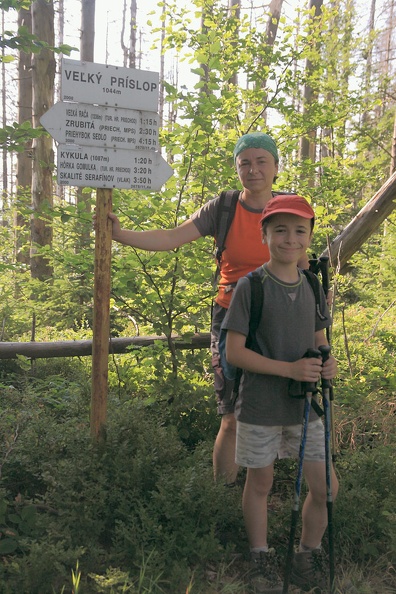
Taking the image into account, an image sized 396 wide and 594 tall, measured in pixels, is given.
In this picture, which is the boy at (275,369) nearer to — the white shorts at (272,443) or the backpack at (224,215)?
the white shorts at (272,443)

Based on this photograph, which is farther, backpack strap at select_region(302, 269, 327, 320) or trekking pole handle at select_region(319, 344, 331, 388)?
backpack strap at select_region(302, 269, 327, 320)

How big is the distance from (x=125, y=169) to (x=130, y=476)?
1895 mm

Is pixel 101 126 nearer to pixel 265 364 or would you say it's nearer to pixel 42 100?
pixel 265 364

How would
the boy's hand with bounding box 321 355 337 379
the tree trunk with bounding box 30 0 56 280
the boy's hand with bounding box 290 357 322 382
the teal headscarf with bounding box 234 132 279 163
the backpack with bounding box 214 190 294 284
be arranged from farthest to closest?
the tree trunk with bounding box 30 0 56 280 < the backpack with bounding box 214 190 294 284 < the teal headscarf with bounding box 234 132 279 163 < the boy's hand with bounding box 321 355 337 379 < the boy's hand with bounding box 290 357 322 382

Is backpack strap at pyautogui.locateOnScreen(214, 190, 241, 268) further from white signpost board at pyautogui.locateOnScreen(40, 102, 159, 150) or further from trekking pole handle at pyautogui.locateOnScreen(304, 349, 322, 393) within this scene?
trekking pole handle at pyautogui.locateOnScreen(304, 349, 322, 393)

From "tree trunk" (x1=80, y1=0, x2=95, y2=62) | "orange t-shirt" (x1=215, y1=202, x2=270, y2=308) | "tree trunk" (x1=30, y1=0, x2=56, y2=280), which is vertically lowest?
"orange t-shirt" (x1=215, y1=202, x2=270, y2=308)

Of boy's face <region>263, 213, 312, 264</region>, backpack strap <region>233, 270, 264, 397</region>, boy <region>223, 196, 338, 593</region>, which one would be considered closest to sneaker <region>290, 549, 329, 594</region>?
boy <region>223, 196, 338, 593</region>

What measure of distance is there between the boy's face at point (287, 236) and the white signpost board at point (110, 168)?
1.07m

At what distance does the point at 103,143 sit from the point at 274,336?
1632mm

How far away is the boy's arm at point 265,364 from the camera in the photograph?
2424mm

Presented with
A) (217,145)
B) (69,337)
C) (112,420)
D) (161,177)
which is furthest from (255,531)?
(69,337)

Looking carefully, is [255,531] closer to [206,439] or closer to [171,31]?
[206,439]

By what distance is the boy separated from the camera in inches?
100

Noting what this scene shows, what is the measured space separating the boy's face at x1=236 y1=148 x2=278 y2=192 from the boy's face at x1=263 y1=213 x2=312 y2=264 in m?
0.56
